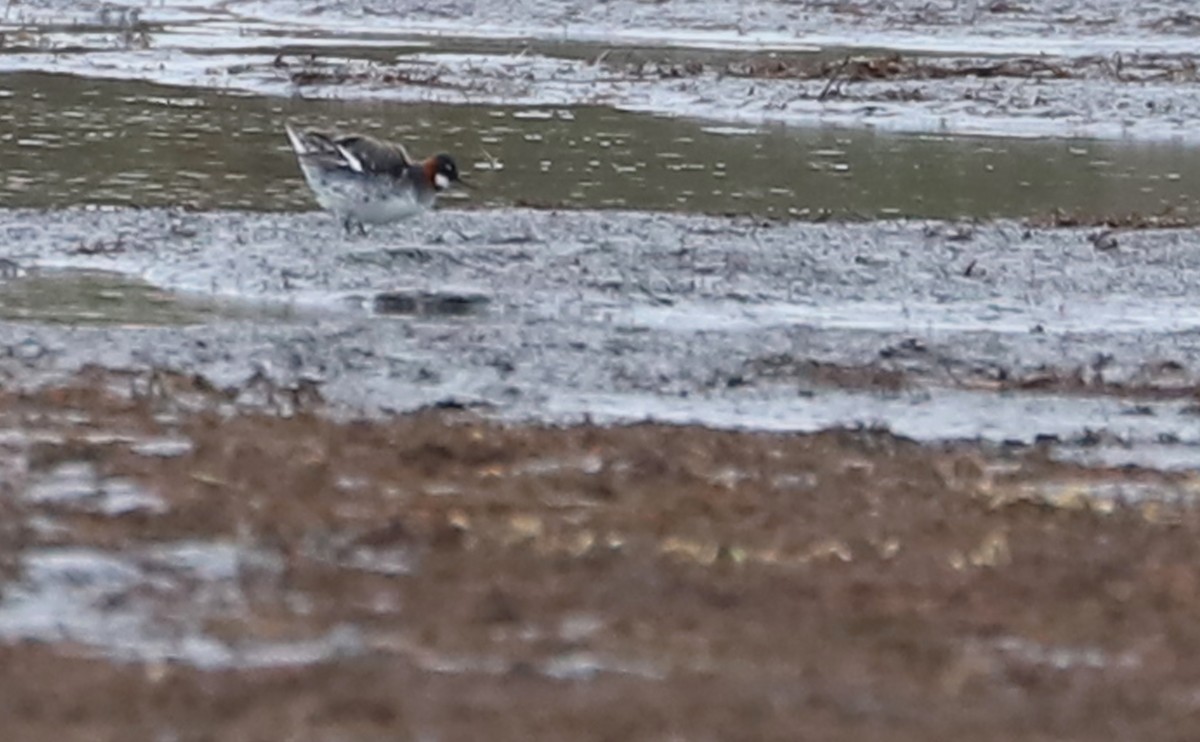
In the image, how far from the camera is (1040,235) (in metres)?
18.3

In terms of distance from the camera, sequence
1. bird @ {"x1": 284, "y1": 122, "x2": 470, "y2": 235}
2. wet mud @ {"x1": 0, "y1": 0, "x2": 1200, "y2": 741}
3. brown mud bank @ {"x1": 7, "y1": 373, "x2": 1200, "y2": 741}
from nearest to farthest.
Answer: brown mud bank @ {"x1": 7, "y1": 373, "x2": 1200, "y2": 741} < wet mud @ {"x1": 0, "y1": 0, "x2": 1200, "y2": 741} < bird @ {"x1": 284, "y1": 122, "x2": 470, "y2": 235}

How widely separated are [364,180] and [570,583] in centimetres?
906

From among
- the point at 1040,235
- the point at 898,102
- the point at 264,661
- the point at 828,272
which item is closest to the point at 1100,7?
the point at 898,102

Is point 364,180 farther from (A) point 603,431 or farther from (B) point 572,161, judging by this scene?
(A) point 603,431

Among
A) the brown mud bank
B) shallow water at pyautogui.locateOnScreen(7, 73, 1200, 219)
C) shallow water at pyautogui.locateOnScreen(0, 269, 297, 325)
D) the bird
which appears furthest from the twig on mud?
the brown mud bank

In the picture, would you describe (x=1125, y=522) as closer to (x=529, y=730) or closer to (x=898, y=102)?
(x=529, y=730)

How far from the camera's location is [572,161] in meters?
22.7

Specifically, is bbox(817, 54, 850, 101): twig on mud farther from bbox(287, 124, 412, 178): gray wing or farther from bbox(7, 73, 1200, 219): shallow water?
bbox(287, 124, 412, 178): gray wing

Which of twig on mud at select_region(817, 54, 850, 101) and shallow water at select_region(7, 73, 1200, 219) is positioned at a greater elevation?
shallow water at select_region(7, 73, 1200, 219)

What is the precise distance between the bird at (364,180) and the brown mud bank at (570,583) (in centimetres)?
592

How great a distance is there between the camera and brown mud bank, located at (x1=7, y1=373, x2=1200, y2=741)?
680 cm

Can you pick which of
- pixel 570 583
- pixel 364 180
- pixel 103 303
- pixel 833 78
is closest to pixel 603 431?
pixel 570 583

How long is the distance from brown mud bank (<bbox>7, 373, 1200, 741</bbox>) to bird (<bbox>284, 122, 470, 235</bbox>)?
19.4ft

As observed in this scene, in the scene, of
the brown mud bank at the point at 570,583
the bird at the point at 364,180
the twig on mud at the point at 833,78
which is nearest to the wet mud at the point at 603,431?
the brown mud bank at the point at 570,583
